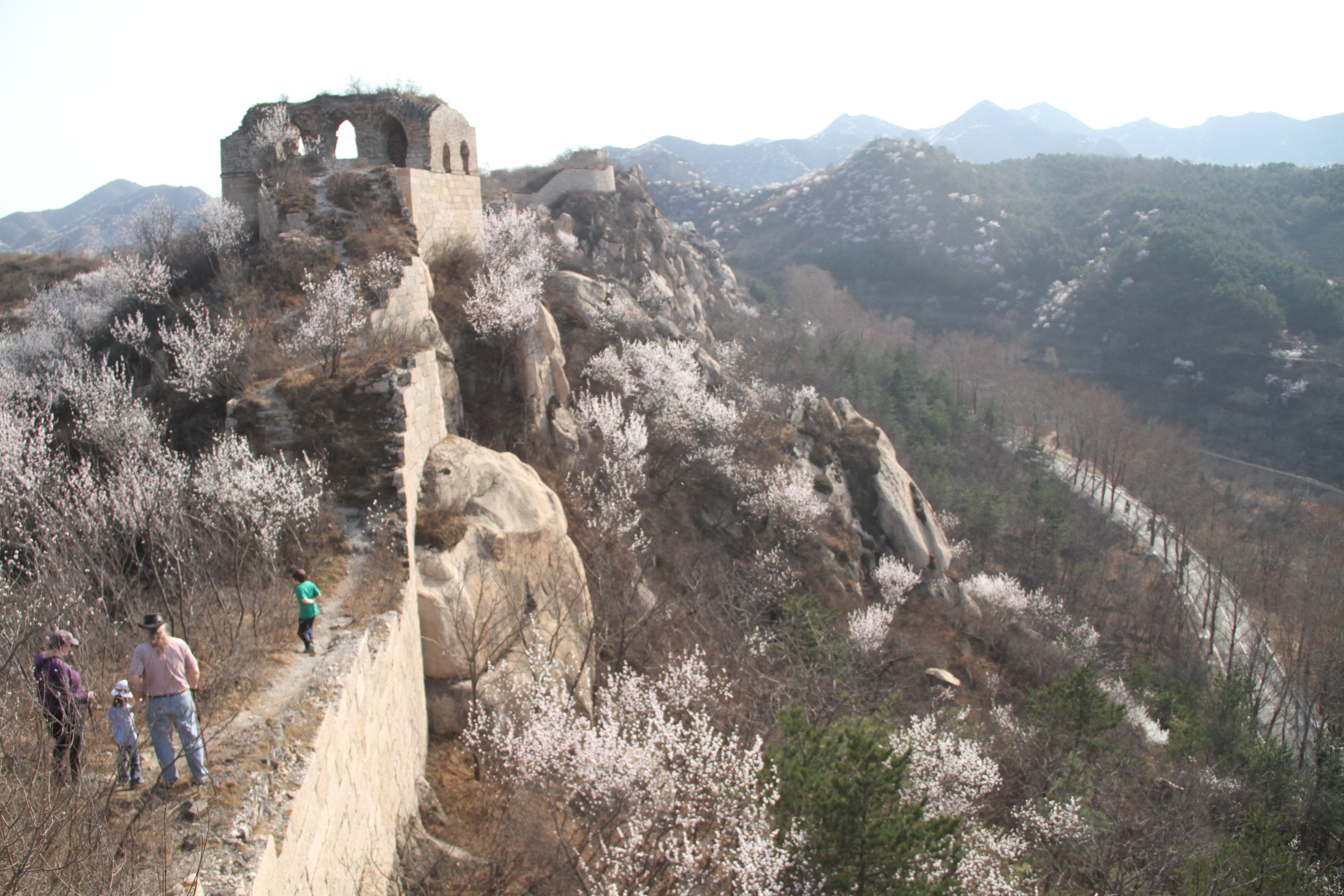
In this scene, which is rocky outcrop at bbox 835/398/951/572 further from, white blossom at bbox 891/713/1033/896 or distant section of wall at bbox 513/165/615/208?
distant section of wall at bbox 513/165/615/208

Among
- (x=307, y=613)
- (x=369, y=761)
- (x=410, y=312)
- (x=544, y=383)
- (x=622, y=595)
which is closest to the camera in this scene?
(x=369, y=761)

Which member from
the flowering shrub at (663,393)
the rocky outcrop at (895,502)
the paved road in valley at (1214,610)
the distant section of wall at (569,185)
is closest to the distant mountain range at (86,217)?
the distant section of wall at (569,185)

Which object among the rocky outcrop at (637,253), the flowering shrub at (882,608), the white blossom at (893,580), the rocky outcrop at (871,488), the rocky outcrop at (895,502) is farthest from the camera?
the rocky outcrop at (637,253)

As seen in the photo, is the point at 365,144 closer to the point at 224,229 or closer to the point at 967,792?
the point at 224,229

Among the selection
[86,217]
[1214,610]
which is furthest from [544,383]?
[86,217]

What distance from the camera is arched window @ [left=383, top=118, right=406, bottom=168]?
20.9m

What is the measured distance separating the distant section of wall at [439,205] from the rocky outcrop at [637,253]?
9669mm

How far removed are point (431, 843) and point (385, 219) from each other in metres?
13.9

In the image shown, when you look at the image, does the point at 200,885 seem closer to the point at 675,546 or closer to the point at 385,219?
the point at 385,219

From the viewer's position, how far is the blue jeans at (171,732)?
562cm

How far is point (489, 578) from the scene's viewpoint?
11.8 m

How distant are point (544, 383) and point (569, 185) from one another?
26213mm

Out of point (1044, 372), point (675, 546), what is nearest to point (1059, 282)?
point (1044, 372)

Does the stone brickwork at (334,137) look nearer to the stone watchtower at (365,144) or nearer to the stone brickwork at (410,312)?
the stone watchtower at (365,144)
